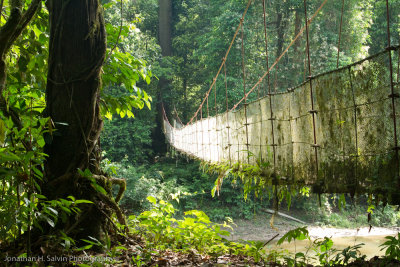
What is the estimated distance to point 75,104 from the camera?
1.47 meters

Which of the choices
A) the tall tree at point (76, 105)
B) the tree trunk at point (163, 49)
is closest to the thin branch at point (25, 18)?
the tall tree at point (76, 105)

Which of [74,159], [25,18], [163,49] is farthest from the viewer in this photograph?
[163,49]

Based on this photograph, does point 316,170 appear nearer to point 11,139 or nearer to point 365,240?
point 11,139

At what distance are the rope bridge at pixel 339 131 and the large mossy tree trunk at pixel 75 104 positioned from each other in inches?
38.4

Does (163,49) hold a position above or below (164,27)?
below

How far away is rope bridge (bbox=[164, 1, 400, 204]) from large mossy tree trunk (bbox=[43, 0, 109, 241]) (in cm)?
98

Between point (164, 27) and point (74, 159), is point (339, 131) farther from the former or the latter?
point (164, 27)

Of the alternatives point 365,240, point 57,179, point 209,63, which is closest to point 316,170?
point 57,179

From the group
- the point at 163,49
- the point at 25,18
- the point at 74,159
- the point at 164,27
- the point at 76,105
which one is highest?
the point at 164,27

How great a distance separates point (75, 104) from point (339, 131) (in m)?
1.12

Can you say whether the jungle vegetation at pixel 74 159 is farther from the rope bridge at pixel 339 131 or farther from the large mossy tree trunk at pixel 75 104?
the rope bridge at pixel 339 131

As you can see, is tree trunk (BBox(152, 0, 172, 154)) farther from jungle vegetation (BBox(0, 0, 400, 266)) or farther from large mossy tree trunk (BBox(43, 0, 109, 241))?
large mossy tree trunk (BBox(43, 0, 109, 241))

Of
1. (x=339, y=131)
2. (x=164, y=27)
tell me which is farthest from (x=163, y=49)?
(x=339, y=131)

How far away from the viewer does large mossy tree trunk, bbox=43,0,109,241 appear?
4.62 feet
